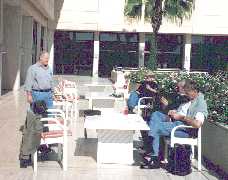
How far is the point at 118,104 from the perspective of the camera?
17.1 meters

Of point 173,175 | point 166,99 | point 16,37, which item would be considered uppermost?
point 16,37

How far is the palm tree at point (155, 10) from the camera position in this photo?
1046 inches

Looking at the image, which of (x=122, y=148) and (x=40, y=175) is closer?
(x=40, y=175)

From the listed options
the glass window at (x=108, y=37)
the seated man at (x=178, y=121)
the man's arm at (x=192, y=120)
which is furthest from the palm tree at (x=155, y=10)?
the man's arm at (x=192, y=120)

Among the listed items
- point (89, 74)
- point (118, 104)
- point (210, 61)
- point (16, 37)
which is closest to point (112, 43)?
point (89, 74)

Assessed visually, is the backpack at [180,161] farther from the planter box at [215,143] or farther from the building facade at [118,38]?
the building facade at [118,38]

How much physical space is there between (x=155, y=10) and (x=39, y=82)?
1802 cm

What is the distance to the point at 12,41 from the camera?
21.3 meters

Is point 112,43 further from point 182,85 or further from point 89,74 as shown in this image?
point 182,85

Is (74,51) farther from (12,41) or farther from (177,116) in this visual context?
(177,116)

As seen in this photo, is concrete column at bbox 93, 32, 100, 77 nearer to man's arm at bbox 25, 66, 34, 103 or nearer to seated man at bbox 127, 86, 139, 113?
seated man at bbox 127, 86, 139, 113

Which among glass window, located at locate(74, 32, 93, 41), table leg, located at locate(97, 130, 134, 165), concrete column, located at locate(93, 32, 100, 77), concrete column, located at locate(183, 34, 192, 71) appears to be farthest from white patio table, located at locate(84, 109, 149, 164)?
glass window, located at locate(74, 32, 93, 41)

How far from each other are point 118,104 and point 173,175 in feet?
31.3

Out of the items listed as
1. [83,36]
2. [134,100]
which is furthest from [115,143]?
[83,36]
